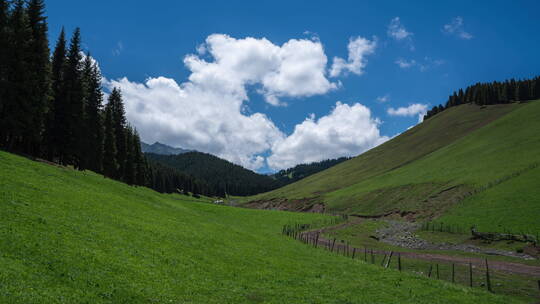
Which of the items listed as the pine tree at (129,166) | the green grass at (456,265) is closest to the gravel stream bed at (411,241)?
the green grass at (456,265)

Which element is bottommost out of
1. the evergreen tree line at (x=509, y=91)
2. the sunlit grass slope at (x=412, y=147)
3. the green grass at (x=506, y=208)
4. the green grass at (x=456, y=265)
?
the green grass at (x=456, y=265)

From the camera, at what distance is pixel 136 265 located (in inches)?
698

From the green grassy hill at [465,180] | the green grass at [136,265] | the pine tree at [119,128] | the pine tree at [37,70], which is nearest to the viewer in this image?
the green grass at [136,265]

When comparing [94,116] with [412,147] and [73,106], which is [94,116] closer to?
[73,106]

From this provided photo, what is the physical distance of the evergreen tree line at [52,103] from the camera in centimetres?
4169

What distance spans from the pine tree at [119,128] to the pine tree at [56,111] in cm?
2602

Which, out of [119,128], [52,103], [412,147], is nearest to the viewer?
[52,103]

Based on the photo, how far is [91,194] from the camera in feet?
110

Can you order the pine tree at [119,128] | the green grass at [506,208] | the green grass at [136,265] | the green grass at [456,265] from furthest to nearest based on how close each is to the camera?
the pine tree at [119,128] → the green grass at [506,208] → the green grass at [456,265] → the green grass at [136,265]

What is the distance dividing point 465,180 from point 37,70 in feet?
320

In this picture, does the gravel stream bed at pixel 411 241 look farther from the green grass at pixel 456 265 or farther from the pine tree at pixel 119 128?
the pine tree at pixel 119 128

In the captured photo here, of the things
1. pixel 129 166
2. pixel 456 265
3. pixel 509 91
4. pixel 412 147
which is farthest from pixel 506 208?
pixel 509 91

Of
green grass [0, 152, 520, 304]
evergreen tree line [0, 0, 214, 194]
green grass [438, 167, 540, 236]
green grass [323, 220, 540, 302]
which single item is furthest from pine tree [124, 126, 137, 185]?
green grass [438, 167, 540, 236]

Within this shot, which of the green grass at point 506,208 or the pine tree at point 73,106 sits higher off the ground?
the pine tree at point 73,106
